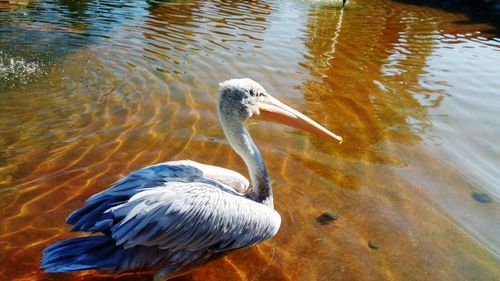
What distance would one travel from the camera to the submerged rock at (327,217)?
9.67 feet

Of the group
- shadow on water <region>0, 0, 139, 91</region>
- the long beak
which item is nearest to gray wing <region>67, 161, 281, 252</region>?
the long beak

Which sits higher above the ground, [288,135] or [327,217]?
[288,135]

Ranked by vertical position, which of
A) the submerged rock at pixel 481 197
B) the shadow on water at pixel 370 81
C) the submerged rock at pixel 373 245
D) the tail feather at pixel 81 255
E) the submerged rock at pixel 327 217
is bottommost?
the submerged rock at pixel 373 245

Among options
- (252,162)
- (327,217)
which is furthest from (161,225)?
(327,217)

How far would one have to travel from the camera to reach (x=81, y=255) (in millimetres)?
2082

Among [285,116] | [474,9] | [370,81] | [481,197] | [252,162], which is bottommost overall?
[481,197]

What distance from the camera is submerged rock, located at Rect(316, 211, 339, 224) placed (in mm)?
2947

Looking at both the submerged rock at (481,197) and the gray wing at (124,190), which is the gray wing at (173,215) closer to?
the gray wing at (124,190)

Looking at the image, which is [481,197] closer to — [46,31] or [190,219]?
[190,219]

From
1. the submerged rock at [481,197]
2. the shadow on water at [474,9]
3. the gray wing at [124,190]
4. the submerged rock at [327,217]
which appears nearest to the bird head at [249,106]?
the gray wing at [124,190]

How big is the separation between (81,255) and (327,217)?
5.75ft

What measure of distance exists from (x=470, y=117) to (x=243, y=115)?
331 cm

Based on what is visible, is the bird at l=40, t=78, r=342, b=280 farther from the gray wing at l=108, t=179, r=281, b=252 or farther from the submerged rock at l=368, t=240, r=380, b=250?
the submerged rock at l=368, t=240, r=380, b=250

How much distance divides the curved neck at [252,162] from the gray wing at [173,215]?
0.21 meters
